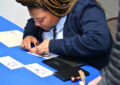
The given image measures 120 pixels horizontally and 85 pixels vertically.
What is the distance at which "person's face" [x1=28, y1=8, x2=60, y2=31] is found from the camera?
1200 mm

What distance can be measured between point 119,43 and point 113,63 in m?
0.03

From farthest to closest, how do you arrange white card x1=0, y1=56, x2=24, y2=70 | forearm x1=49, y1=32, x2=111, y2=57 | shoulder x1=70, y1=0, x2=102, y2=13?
shoulder x1=70, y1=0, x2=102, y2=13, forearm x1=49, y1=32, x2=111, y2=57, white card x1=0, y1=56, x2=24, y2=70

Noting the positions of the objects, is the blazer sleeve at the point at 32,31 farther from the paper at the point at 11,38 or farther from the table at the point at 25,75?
the table at the point at 25,75

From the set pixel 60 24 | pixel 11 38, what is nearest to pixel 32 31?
pixel 11 38

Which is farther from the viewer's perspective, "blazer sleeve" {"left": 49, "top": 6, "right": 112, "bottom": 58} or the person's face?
the person's face

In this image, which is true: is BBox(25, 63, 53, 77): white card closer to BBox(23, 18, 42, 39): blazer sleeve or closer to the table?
the table

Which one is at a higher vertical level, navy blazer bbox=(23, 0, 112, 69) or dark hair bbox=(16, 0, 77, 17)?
dark hair bbox=(16, 0, 77, 17)

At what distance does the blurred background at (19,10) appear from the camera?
2830 millimetres

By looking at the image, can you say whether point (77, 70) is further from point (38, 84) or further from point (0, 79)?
point (0, 79)

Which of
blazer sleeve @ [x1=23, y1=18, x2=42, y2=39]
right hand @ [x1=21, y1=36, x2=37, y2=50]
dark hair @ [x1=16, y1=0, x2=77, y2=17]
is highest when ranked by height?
dark hair @ [x1=16, y1=0, x2=77, y2=17]

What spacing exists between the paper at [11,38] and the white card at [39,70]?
0.34 m

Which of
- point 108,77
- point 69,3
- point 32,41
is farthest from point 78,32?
point 108,77

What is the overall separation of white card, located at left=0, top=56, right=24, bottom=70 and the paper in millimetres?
234

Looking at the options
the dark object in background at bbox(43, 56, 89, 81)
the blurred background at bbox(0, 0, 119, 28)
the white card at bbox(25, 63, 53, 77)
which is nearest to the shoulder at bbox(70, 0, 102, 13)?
the dark object in background at bbox(43, 56, 89, 81)
